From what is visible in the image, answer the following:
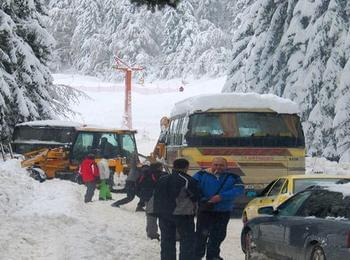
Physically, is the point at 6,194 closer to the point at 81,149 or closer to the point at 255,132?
the point at 255,132

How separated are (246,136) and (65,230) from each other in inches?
260

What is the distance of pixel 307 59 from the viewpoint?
31438 millimetres

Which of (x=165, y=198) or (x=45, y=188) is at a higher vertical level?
(x=165, y=198)

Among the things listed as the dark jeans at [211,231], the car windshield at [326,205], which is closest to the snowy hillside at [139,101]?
the dark jeans at [211,231]

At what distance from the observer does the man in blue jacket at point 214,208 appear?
1121 cm

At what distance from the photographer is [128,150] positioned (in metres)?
29.8

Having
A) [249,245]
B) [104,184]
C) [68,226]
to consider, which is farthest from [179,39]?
[249,245]

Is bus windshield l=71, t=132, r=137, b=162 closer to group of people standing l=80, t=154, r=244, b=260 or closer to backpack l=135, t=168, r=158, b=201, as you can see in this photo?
backpack l=135, t=168, r=158, b=201

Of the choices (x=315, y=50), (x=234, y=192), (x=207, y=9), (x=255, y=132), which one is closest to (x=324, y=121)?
(x=315, y=50)

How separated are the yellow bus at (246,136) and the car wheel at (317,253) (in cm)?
915

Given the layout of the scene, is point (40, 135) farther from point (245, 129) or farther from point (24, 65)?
point (245, 129)

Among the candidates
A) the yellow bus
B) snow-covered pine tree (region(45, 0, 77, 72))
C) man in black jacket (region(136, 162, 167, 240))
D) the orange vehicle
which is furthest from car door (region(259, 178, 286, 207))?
snow-covered pine tree (region(45, 0, 77, 72))

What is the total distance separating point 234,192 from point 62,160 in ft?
58.3

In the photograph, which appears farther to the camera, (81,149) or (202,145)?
(81,149)
